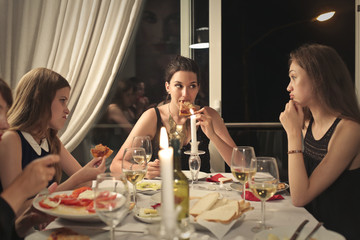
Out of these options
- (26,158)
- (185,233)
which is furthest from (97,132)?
(185,233)

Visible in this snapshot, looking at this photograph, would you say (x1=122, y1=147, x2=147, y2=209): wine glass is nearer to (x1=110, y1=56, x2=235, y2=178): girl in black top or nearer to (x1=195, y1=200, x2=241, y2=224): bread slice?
(x1=195, y1=200, x2=241, y2=224): bread slice

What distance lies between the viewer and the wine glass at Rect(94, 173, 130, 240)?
0.91 metres

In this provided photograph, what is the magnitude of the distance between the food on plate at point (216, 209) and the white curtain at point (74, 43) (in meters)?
2.28

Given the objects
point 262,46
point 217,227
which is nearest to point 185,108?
point 217,227

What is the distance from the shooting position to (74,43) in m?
3.46

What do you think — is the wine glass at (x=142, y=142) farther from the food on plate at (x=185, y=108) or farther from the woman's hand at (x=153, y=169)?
the food on plate at (x=185, y=108)

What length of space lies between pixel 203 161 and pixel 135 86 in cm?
146

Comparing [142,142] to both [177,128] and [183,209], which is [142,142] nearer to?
[183,209]

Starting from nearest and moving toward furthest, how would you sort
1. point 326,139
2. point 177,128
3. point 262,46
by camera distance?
point 326,139, point 177,128, point 262,46

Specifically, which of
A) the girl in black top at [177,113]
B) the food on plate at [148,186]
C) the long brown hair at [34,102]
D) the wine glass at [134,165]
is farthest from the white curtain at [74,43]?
the wine glass at [134,165]

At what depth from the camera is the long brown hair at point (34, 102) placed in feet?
5.79

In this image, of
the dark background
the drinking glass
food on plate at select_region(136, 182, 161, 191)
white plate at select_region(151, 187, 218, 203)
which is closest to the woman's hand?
food on plate at select_region(136, 182, 161, 191)

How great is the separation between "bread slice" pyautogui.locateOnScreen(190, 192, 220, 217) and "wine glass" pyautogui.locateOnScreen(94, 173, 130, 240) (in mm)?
405

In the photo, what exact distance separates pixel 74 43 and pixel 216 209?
9.06 ft
